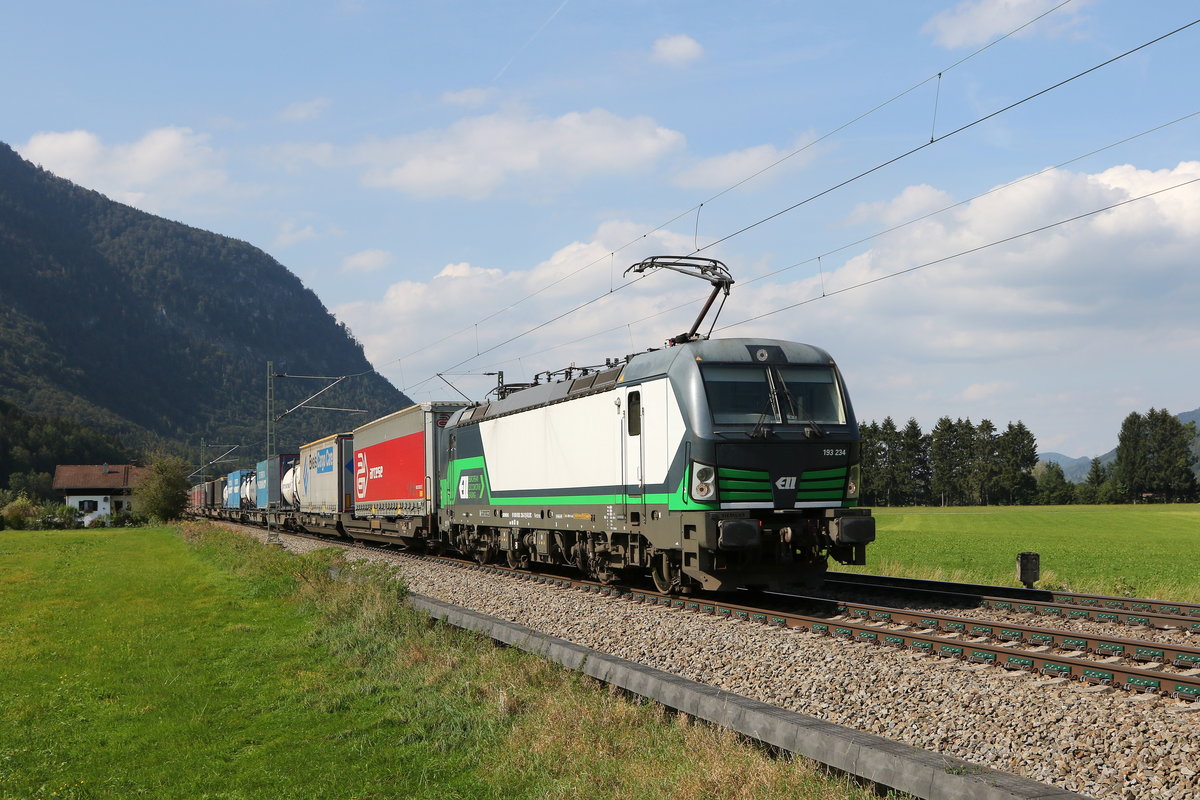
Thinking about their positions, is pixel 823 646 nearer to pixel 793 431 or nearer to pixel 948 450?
pixel 793 431

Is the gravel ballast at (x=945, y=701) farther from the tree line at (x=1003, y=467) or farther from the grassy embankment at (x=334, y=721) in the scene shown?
the tree line at (x=1003, y=467)

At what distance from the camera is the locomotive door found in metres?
16.0

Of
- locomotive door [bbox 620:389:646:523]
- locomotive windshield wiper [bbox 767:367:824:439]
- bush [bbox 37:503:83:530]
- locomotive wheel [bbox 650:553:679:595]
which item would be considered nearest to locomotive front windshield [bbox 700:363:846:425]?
locomotive windshield wiper [bbox 767:367:824:439]

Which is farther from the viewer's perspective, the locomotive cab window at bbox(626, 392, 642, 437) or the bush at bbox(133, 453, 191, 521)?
the bush at bbox(133, 453, 191, 521)

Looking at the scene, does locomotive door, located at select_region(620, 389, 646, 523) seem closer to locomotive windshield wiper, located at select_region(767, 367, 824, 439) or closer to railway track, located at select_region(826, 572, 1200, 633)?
locomotive windshield wiper, located at select_region(767, 367, 824, 439)

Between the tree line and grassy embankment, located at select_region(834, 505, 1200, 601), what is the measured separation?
259 feet

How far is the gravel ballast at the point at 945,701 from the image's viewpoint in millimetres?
6836

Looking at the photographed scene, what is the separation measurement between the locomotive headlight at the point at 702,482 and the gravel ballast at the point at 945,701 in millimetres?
1755

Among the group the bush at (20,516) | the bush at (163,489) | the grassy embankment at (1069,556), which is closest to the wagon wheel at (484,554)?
the grassy embankment at (1069,556)

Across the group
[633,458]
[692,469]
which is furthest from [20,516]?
[692,469]

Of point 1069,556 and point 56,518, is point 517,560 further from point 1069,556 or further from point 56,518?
point 56,518

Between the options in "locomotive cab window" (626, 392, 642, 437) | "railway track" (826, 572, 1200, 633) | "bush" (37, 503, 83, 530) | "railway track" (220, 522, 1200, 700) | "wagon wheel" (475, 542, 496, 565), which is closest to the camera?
"railway track" (220, 522, 1200, 700)

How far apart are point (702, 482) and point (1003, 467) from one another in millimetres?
133410

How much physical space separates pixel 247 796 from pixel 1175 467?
15524 cm
